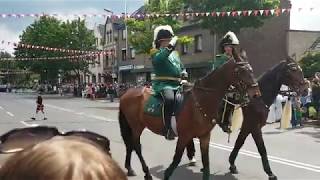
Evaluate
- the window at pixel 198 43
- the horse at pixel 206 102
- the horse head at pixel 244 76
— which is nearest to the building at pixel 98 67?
the window at pixel 198 43

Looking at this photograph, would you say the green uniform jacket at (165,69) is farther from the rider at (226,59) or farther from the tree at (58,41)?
the tree at (58,41)

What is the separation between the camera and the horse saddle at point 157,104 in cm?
787

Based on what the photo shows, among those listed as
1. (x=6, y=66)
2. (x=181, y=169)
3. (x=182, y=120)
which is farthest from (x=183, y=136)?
(x=6, y=66)

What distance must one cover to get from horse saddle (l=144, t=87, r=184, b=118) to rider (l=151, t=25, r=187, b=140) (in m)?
0.07

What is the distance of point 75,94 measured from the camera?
57.2 metres

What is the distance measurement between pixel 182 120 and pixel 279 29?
35.5m

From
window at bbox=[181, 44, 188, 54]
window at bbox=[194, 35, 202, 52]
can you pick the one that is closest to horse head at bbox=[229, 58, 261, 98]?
window at bbox=[194, 35, 202, 52]

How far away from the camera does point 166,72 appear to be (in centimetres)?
813

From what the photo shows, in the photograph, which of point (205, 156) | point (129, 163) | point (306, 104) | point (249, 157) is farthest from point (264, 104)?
point (306, 104)

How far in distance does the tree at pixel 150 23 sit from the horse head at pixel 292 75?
81.8 ft

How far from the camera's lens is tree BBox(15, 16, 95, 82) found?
197 ft

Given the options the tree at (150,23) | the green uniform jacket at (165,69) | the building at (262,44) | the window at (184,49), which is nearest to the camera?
the green uniform jacket at (165,69)

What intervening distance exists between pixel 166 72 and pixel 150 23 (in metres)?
27.8

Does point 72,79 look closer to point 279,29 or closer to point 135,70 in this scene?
point 135,70
